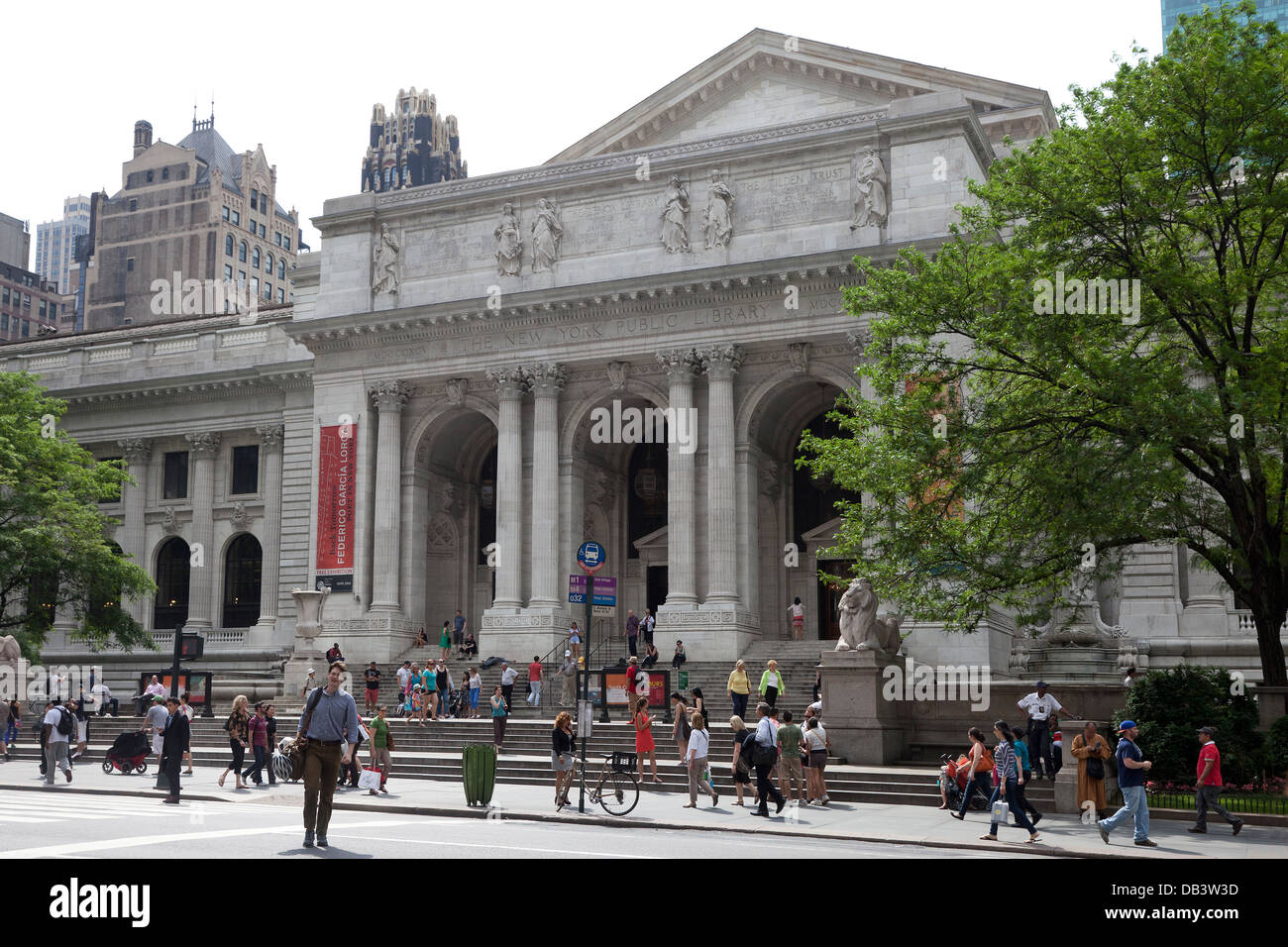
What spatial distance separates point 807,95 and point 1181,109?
2636cm

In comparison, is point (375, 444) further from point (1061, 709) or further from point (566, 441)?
point (1061, 709)

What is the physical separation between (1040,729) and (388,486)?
98.4 feet

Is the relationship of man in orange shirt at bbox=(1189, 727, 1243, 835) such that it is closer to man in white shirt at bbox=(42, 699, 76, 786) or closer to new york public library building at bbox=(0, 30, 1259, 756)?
new york public library building at bbox=(0, 30, 1259, 756)

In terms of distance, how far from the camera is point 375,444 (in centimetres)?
5034

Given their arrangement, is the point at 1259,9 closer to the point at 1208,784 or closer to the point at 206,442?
the point at 206,442

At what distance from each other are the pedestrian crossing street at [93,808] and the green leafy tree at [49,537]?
2187 centimetres

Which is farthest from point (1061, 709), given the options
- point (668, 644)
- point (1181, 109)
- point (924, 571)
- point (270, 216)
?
point (270, 216)

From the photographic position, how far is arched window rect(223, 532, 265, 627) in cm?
5847

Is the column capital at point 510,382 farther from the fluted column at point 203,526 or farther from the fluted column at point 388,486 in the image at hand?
the fluted column at point 203,526

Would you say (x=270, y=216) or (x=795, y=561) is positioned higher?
(x=270, y=216)

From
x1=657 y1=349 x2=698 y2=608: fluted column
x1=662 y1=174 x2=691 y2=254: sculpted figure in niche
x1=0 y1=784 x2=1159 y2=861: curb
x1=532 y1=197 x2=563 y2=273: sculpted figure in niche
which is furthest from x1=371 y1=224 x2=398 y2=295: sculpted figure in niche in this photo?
x1=0 y1=784 x2=1159 y2=861: curb

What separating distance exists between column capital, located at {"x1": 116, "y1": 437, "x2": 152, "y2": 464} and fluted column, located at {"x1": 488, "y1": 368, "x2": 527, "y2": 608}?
21.6 m

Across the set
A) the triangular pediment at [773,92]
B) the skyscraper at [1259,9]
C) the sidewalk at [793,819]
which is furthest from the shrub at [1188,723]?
the skyscraper at [1259,9]

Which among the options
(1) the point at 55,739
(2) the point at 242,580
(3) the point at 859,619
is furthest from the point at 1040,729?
(2) the point at 242,580
